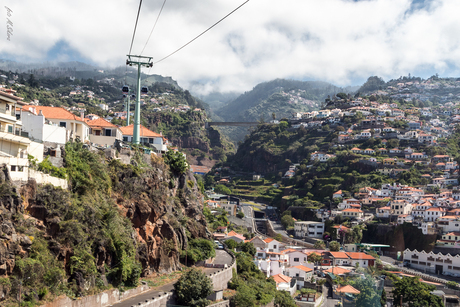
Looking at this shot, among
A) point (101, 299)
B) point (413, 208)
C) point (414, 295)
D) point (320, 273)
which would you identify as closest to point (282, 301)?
point (414, 295)

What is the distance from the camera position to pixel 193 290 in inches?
914

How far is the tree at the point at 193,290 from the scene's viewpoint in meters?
23.0

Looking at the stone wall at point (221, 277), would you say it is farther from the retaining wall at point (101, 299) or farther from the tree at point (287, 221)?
the tree at point (287, 221)

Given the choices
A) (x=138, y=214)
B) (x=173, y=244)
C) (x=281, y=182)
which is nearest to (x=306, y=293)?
(x=173, y=244)

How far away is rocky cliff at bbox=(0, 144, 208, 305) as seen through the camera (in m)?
16.4

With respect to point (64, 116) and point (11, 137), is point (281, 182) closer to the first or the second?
point (64, 116)

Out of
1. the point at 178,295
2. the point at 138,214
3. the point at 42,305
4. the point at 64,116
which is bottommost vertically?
the point at 178,295

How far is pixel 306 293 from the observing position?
44906mm

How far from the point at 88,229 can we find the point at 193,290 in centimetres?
658

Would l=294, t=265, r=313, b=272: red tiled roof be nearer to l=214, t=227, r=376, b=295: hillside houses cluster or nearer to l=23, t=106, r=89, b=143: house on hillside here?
l=214, t=227, r=376, b=295: hillside houses cluster

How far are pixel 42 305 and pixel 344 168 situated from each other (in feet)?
280

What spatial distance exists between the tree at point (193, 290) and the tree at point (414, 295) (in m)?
22.4

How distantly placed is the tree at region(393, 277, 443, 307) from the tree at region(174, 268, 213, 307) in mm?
22395

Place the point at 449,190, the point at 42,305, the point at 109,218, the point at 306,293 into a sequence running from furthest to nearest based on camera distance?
the point at 449,190 → the point at 306,293 → the point at 109,218 → the point at 42,305
